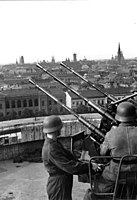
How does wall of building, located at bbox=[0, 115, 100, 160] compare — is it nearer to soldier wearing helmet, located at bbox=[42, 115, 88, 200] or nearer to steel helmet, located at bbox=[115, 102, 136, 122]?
soldier wearing helmet, located at bbox=[42, 115, 88, 200]

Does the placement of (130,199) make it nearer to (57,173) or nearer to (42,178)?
(57,173)

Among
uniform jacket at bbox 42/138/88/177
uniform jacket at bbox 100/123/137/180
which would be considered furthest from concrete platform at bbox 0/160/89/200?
uniform jacket at bbox 100/123/137/180

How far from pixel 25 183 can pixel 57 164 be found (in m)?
6.72

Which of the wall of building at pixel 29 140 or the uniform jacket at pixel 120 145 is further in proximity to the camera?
the wall of building at pixel 29 140

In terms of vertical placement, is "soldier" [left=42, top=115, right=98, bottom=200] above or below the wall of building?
above

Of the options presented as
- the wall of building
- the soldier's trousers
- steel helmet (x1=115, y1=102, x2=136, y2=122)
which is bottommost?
the wall of building

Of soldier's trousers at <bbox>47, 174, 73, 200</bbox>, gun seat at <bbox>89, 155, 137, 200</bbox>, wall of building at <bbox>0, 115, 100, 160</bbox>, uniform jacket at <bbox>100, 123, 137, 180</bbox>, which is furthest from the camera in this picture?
wall of building at <bbox>0, 115, 100, 160</bbox>

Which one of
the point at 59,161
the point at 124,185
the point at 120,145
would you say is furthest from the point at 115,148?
the point at 59,161

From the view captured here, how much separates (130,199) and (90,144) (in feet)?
9.92

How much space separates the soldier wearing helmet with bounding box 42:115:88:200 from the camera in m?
3.86

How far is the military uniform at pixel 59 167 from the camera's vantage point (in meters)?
3.85

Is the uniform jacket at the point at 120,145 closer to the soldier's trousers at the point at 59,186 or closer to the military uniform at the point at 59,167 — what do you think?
the military uniform at the point at 59,167

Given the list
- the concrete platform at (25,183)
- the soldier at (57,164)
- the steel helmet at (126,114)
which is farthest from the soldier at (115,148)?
the concrete platform at (25,183)

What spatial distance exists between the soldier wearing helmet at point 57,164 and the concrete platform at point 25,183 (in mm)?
4903
